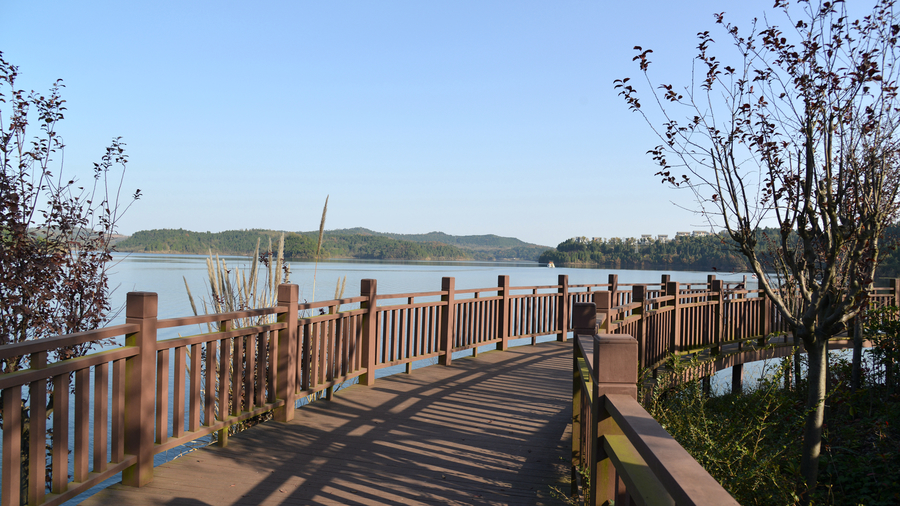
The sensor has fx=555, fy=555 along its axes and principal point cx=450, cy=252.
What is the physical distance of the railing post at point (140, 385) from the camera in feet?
11.5

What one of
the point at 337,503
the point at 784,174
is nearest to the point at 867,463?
the point at 784,174

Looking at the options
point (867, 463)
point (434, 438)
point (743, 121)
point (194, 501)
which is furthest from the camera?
point (867, 463)

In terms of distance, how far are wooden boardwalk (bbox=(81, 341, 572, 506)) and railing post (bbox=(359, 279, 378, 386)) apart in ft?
1.01

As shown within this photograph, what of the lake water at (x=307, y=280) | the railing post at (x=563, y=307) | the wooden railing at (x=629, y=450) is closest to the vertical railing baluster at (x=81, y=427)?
the lake water at (x=307, y=280)

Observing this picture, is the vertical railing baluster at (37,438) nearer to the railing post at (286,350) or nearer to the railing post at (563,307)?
the railing post at (286,350)

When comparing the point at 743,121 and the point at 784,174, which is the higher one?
the point at 743,121

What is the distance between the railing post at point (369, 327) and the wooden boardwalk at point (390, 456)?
12.1 inches

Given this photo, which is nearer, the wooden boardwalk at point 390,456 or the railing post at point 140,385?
the railing post at point 140,385

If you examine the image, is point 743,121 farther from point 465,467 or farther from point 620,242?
point 620,242

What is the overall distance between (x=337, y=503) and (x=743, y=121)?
539 centimetres

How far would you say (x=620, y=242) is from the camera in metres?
65.3

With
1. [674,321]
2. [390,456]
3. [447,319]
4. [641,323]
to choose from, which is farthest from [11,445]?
[674,321]

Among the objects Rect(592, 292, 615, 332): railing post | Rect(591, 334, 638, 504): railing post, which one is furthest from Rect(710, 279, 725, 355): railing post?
Rect(591, 334, 638, 504): railing post

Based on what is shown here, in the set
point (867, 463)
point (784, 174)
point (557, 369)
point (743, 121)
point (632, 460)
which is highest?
point (743, 121)
